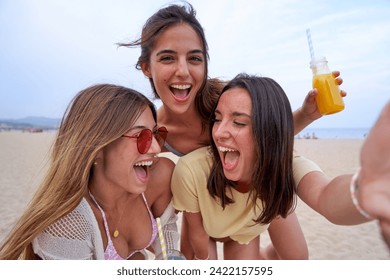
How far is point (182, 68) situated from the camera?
1.66 m

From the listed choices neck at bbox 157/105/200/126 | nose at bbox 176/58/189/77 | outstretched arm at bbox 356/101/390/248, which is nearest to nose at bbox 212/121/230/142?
nose at bbox 176/58/189/77

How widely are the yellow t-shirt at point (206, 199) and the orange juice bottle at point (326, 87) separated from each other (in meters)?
0.26

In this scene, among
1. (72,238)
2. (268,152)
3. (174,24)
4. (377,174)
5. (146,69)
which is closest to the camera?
(377,174)

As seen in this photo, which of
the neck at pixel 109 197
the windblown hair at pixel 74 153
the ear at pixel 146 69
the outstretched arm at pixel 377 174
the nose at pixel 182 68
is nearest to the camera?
the outstretched arm at pixel 377 174

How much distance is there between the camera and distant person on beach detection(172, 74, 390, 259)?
143 cm

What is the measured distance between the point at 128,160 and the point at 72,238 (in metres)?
0.36

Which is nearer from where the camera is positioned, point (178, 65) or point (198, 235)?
point (178, 65)

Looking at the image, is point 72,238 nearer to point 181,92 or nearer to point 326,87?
point 181,92

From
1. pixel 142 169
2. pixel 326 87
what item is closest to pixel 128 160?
pixel 142 169

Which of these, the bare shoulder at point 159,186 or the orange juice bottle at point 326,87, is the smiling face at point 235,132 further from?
the orange juice bottle at point 326,87

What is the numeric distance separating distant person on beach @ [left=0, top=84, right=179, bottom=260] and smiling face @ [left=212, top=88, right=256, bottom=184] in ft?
0.88

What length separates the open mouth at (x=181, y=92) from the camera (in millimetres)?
1735

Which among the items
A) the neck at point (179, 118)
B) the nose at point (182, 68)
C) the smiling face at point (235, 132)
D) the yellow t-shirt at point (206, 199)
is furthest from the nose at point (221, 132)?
the neck at point (179, 118)
